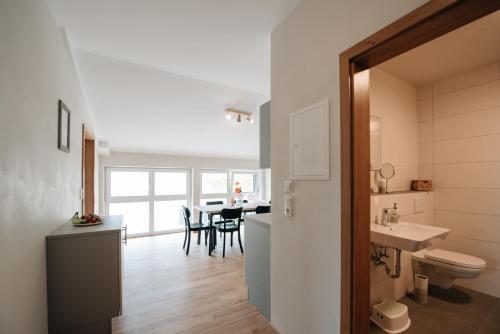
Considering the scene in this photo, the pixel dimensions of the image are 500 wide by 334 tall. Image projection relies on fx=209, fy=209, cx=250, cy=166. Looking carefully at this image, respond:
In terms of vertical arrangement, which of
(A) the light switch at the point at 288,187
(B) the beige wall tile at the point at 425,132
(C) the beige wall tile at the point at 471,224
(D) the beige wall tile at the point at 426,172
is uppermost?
(B) the beige wall tile at the point at 425,132

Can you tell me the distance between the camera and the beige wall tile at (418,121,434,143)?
2.47 m

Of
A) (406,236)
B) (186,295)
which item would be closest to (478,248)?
(406,236)

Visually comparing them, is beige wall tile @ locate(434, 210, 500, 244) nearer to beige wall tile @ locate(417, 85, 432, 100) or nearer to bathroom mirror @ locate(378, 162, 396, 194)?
bathroom mirror @ locate(378, 162, 396, 194)

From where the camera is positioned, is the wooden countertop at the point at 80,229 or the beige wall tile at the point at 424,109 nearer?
the wooden countertop at the point at 80,229

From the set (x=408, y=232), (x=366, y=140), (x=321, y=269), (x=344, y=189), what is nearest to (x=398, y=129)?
(x=408, y=232)

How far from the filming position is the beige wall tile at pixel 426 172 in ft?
8.12

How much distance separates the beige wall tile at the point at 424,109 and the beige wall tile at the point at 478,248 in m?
1.39

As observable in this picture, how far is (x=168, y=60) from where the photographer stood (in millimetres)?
2055

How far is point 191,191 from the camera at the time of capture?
18.2 ft

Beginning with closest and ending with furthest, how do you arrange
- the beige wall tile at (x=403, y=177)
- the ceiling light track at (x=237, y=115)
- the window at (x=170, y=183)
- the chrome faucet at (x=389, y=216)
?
the chrome faucet at (x=389, y=216) < the beige wall tile at (x=403, y=177) < the ceiling light track at (x=237, y=115) < the window at (x=170, y=183)

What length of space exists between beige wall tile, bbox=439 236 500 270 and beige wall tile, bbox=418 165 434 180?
70cm

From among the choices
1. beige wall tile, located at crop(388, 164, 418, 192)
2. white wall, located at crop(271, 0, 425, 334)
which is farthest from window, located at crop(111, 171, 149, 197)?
beige wall tile, located at crop(388, 164, 418, 192)

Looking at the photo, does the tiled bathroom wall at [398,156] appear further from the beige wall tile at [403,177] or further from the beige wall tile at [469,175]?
the beige wall tile at [469,175]

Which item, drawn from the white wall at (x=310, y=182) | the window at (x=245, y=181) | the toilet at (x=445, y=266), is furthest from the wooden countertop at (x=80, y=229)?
the window at (x=245, y=181)
